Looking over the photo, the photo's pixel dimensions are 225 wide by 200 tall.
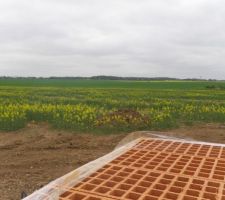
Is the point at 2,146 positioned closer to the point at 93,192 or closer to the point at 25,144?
the point at 25,144

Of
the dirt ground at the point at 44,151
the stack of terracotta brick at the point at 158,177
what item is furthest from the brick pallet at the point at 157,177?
the dirt ground at the point at 44,151

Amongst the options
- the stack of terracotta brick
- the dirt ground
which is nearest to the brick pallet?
the stack of terracotta brick

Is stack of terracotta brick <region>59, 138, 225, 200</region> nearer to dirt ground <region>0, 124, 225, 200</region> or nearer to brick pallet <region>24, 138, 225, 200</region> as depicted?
brick pallet <region>24, 138, 225, 200</region>

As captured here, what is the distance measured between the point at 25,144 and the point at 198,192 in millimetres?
6219

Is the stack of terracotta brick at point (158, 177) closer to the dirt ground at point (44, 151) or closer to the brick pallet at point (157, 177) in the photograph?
the brick pallet at point (157, 177)

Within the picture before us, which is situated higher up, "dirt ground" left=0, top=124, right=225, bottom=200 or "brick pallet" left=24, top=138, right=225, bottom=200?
"brick pallet" left=24, top=138, right=225, bottom=200

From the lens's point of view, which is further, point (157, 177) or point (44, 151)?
point (44, 151)

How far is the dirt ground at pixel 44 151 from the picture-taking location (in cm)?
539

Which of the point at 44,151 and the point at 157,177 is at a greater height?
the point at 157,177

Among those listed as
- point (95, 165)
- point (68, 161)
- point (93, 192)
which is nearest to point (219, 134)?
point (68, 161)

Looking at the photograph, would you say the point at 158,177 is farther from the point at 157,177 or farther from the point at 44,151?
the point at 44,151

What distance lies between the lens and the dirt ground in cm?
539

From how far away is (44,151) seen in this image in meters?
7.38

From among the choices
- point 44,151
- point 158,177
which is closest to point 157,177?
point 158,177
